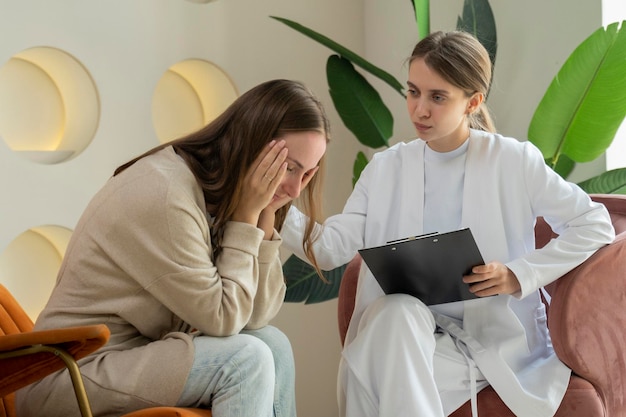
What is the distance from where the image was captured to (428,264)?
2.16 meters

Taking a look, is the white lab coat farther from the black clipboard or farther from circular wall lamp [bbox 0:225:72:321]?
circular wall lamp [bbox 0:225:72:321]

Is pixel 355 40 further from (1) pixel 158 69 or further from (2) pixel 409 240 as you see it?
(2) pixel 409 240

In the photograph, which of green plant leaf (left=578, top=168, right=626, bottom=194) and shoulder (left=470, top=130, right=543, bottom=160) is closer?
shoulder (left=470, top=130, right=543, bottom=160)

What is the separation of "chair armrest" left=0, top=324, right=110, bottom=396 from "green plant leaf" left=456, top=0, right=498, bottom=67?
214 cm

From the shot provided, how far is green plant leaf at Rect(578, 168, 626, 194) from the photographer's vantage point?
2992 millimetres

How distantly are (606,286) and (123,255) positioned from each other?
126 centimetres

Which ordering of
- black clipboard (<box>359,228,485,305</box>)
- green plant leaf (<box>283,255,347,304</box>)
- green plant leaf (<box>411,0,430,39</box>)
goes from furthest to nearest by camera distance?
green plant leaf (<box>283,255,347,304</box>)
green plant leaf (<box>411,0,430,39</box>)
black clipboard (<box>359,228,485,305</box>)

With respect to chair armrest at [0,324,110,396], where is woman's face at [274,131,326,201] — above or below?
above

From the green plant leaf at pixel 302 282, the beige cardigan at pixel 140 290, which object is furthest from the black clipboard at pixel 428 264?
the green plant leaf at pixel 302 282

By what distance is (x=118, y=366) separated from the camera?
1766 mm

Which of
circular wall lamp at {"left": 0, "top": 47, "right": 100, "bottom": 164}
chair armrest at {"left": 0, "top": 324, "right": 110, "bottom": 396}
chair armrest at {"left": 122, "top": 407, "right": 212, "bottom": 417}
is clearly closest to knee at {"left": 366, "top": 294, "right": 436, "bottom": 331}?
chair armrest at {"left": 122, "top": 407, "right": 212, "bottom": 417}

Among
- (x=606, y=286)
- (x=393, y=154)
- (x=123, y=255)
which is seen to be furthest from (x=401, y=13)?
(x=123, y=255)

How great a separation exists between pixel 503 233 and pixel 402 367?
0.54 m

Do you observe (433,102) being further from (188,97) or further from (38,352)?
(188,97)
